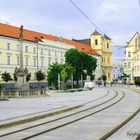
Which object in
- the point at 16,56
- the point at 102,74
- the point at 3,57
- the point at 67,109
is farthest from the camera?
the point at 102,74

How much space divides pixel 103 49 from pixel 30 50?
Answer: 64.2 m

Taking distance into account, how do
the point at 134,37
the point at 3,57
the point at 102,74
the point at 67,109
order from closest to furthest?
the point at 67,109, the point at 3,57, the point at 134,37, the point at 102,74

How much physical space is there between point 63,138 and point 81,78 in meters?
90.2

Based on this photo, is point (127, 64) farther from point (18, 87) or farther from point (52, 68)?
point (18, 87)

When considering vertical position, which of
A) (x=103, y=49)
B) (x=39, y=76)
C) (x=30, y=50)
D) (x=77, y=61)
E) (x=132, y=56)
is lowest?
(x=39, y=76)

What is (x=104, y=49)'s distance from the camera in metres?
161

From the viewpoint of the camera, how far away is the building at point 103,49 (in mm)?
158000

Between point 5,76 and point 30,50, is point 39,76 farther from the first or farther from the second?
point 5,76

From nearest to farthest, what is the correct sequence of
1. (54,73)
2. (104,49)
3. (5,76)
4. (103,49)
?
(5,76), (54,73), (103,49), (104,49)

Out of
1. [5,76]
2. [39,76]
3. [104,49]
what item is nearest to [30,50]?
[39,76]

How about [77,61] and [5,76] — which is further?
[77,61]

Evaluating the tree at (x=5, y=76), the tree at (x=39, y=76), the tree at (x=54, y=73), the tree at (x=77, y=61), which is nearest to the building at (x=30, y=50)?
the tree at (x=39, y=76)

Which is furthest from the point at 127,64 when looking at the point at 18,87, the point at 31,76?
the point at 18,87

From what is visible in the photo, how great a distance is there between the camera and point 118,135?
14.8m
